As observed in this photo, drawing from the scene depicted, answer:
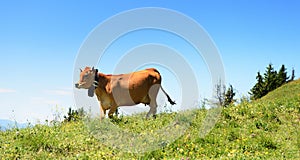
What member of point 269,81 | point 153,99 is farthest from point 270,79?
point 153,99

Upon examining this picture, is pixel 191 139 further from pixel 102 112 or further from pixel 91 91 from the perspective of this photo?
pixel 91 91

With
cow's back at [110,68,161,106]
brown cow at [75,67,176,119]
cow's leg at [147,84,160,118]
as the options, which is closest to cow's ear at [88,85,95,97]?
brown cow at [75,67,176,119]

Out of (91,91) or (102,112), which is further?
(102,112)

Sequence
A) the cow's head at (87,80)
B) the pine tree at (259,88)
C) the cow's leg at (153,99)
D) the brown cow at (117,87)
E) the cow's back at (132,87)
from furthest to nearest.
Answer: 1. the pine tree at (259,88)
2. the cow's leg at (153,99)
3. the cow's back at (132,87)
4. the brown cow at (117,87)
5. the cow's head at (87,80)

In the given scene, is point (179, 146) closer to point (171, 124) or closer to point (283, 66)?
point (171, 124)

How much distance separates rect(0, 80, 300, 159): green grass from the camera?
9023 mm

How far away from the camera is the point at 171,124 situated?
12.0m

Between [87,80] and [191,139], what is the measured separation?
14.5 feet

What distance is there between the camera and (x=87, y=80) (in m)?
12.5

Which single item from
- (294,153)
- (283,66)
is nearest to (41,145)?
(294,153)

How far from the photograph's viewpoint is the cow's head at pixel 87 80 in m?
12.3

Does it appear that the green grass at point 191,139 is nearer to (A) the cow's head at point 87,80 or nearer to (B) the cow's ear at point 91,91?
(B) the cow's ear at point 91,91

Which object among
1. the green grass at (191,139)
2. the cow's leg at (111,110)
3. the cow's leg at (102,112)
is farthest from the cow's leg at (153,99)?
the cow's leg at (102,112)

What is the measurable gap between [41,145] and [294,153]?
683cm
